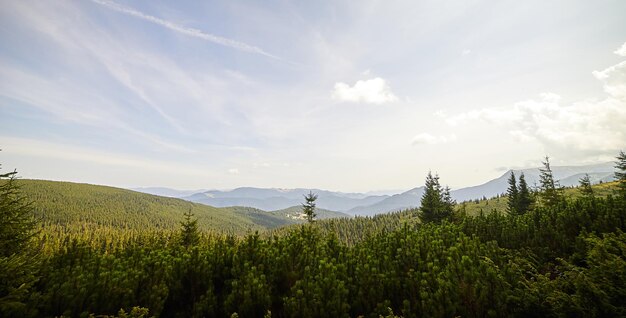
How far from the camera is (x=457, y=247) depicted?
723cm

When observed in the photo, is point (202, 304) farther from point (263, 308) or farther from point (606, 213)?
point (606, 213)

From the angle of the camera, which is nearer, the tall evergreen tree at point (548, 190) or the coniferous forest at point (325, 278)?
the coniferous forest at point (325, 278)

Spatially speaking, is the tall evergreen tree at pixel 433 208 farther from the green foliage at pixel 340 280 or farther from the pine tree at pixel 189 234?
the pine tree at pixel 189 234

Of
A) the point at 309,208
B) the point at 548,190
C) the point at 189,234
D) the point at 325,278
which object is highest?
the point at 548,190

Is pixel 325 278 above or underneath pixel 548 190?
underneath

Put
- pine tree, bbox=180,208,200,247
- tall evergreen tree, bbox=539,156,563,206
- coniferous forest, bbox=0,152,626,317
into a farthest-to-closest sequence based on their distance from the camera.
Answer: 1. tall evergreen tree, bbox=539,156,563,206
2. pine tree, bbox=180,208,200,247
3. coniferous forest, bbox=0,152,626,317

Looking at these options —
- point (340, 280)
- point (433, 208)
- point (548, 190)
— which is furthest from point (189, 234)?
point (548, 190)

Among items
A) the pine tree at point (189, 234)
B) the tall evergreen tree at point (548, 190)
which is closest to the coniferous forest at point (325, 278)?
the pine tree at point (189, 234)

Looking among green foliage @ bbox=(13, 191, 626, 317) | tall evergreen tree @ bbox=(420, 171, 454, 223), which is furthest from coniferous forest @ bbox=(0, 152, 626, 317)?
tall evergreen tree @ bbox=(420, 171, 454, 223)

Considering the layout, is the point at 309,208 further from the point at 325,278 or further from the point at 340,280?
the point at 325,278

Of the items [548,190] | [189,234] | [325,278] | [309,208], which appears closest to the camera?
[325,278]

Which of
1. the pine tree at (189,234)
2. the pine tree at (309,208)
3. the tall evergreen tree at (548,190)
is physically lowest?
the pine tree at (189,234)

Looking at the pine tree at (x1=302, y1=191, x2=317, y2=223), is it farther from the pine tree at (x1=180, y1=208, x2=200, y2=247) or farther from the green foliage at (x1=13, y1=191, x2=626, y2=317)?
the green foliage at (x1=13, y1=191, x2=626, y2=317)

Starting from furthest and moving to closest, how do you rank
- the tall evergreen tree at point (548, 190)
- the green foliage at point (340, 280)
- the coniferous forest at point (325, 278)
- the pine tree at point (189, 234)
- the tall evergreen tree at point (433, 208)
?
the tall evergreen tree at point (548, 190) → the tall evergreen tree at point (433, 208) → the pine tree at point (189, 234) → the green foliage at point (340, 280) → the coniferous forest at point (325, 278)
